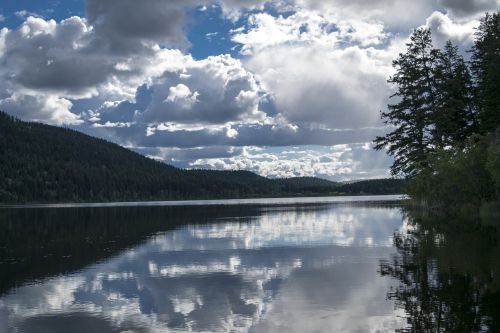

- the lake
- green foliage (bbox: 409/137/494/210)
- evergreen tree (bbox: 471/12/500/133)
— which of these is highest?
evergreen tree (bbox: 471/12/500/133)

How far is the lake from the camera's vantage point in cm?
2170

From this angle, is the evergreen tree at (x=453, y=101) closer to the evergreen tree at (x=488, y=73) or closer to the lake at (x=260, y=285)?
the evergreen tree at (x=488, y=73)

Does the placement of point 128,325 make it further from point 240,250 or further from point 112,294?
point 240,250

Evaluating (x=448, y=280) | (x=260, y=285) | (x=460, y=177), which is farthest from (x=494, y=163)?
(x=260, y=285)

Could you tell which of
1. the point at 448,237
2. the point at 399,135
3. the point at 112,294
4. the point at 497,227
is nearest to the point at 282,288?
the point at 112,294

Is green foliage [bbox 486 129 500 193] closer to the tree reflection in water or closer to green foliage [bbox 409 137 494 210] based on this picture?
green foliage [bbox 409 137 494 210]

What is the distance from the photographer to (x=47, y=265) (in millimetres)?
39438

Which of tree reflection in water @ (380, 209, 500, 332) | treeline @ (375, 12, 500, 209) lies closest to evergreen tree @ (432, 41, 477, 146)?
treeline @ (375, 12, 500, 209)

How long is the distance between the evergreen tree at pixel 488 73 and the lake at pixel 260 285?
23.2 meters

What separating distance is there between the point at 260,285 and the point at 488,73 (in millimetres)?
52056

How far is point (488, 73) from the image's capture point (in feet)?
228

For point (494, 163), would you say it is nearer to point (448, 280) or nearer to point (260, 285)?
point (448, 280)

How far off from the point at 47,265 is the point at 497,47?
60.1 meters

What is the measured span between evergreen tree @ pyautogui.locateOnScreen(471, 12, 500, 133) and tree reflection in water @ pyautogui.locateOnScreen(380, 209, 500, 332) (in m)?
25.3
